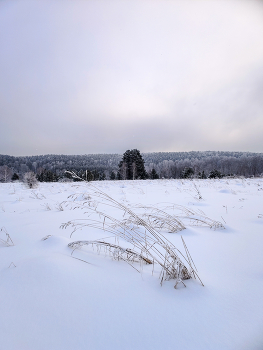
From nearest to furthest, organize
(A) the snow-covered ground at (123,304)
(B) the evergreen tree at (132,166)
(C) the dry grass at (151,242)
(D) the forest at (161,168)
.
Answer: (A) the snow-covered ground at (123,304) → (C) the dry grass at (151,242) → (B) the evergreen tree at (132,166) → (D) the forest at (161,168)

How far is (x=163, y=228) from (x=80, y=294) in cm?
149

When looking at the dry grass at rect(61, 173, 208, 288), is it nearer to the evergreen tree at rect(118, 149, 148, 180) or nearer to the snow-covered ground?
the snow-covered ground

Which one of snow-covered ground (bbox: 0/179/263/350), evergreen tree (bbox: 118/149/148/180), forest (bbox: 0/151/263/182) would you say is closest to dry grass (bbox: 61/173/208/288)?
snow-covered ground (bbox: 0/179/263/350)

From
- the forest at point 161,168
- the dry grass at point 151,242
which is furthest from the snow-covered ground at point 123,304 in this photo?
the forest at point 161,168

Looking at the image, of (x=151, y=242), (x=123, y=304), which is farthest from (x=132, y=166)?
(x=123, y=304)

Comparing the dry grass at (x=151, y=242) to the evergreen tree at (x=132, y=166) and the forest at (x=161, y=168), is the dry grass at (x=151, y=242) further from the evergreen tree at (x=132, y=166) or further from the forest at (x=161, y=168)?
the forest at (x=161, y=168)

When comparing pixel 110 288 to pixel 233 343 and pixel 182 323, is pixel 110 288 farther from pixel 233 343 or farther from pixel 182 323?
pixel 233 343

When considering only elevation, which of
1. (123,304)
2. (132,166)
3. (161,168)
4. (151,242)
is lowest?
(151,242)

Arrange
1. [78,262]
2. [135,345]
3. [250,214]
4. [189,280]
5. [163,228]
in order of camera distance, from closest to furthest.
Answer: [135,345], [189,280], [78,262], [163,228], [250,214]

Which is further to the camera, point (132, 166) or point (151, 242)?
point (132, 166)

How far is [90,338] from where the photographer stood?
25.4 inches

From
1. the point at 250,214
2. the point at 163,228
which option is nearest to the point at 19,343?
the point at 163,228

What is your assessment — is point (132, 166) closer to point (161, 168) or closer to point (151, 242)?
point (151, 242)

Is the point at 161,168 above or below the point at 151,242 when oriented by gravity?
above
